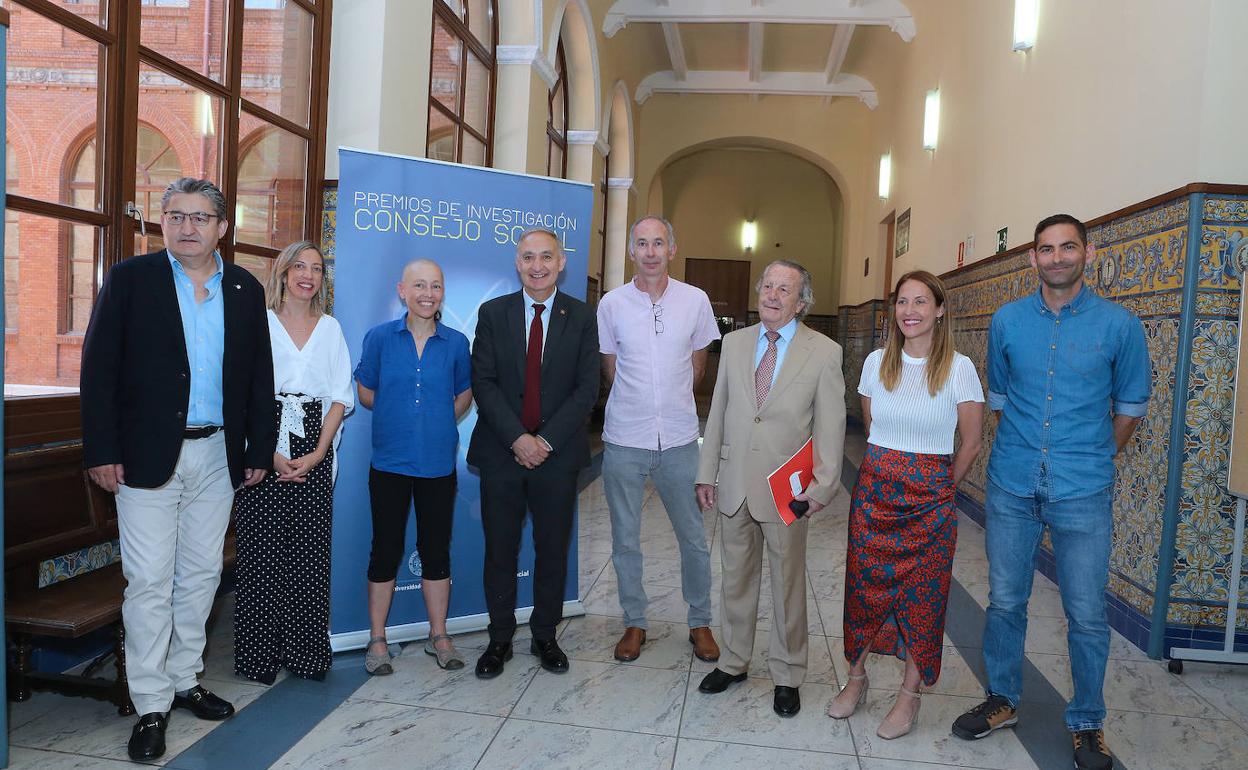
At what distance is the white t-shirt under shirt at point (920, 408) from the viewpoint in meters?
2.58

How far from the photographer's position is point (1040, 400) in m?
2.59

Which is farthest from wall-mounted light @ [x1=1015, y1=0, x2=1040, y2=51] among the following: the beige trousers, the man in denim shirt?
the beige trousers

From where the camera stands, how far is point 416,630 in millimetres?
3406

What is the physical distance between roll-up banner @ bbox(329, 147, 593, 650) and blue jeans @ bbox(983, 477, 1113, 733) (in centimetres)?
180

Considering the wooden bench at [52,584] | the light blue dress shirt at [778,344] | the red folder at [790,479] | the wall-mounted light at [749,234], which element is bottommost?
the wooden bench at [52,584]

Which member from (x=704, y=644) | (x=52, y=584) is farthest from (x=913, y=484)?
(x=52, y=584)

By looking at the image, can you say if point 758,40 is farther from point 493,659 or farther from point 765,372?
point 493,659

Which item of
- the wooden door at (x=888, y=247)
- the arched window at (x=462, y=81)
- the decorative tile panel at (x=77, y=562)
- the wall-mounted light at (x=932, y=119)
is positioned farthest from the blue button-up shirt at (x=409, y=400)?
the wooden door at (x=888, y=247)

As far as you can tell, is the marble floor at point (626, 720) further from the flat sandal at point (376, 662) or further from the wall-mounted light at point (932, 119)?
the wall-mounted light at point (932, 119)

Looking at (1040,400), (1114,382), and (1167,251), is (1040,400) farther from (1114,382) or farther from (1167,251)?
(1167,251)

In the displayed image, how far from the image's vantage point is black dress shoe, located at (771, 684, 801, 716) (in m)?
2.85

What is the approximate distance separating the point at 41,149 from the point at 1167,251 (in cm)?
401

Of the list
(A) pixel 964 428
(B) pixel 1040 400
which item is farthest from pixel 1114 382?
(A) pixel 964 428

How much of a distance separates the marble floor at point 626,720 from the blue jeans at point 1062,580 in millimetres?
200
